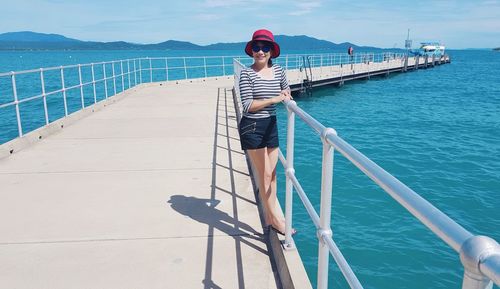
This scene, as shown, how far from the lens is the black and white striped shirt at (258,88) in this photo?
10.7ft

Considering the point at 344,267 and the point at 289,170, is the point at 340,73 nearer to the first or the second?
the point at 289,170

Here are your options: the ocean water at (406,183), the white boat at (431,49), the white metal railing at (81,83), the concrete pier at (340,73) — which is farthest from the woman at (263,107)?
the white boat at (431,49)

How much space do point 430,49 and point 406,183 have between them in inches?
3515

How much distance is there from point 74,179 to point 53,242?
1.74 meters

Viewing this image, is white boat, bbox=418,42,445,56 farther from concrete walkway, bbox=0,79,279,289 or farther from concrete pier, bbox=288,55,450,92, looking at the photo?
concrete walkway, bbox=0,79,279,289

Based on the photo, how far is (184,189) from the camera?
187 inches

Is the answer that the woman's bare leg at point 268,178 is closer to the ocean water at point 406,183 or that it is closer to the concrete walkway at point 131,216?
the concrete walkway at point 131,216

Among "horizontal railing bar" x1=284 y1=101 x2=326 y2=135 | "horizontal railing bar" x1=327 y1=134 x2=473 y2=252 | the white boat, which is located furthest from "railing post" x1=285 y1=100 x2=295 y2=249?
the white boat

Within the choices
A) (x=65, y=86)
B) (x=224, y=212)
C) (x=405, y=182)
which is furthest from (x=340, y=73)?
(x=224, y=212)

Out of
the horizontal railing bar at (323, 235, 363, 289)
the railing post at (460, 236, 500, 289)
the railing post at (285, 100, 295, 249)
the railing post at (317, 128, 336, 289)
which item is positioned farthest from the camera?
the railing post at (285, 100, 295, 249)

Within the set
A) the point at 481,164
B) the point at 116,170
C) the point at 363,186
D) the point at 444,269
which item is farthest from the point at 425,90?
the point at 116,170

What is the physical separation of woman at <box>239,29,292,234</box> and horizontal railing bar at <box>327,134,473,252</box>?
173 centimetres

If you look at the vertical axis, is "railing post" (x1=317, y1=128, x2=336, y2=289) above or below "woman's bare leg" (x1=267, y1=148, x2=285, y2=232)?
above

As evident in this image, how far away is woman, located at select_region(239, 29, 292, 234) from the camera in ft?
10.7
